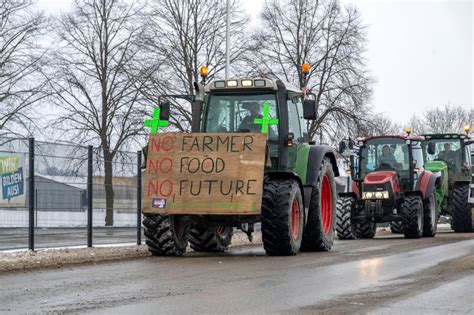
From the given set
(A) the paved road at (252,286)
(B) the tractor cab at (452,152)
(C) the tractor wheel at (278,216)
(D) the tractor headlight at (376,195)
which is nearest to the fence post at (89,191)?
(A) the paved road at (252,286)

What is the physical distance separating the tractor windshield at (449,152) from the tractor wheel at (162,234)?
49.4 feet

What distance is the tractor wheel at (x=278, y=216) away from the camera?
46.7 ft

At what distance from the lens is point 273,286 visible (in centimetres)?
977

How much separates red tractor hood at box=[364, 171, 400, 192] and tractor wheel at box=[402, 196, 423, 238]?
0.49 meters

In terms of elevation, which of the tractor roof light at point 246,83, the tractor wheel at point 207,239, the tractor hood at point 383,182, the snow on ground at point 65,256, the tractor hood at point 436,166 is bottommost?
the snow on ground at point 65,256

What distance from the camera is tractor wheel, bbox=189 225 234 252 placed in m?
16.3

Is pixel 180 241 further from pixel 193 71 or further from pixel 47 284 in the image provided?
pixel 193 71

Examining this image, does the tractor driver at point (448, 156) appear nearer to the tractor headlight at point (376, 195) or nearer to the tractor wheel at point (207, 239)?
the tractor headlight at point (376, 195)

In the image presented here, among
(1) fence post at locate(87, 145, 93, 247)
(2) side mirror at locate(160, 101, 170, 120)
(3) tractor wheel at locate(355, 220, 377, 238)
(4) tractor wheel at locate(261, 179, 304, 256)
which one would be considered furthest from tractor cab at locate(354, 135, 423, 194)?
(2) side mirror at locate(160, 101, 170, 120)

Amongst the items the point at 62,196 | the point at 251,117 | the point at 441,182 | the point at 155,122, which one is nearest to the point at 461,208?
the point at 441,182

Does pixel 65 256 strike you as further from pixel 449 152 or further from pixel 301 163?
pixel 449 152

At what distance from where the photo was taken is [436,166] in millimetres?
27266

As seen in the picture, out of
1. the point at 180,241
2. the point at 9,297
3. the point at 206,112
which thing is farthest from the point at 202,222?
the point at 9,297

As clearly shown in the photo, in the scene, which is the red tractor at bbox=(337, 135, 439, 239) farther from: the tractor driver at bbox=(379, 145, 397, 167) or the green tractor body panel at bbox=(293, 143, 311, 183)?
the green tractor body panel at bbox=(293, 143, 311, 183)
